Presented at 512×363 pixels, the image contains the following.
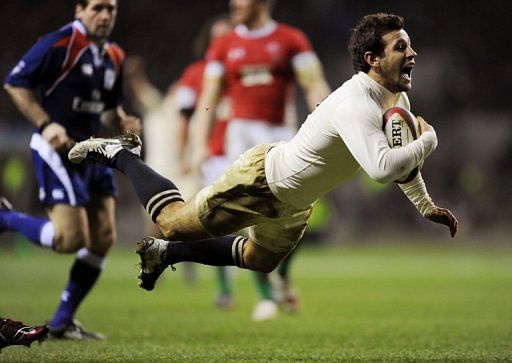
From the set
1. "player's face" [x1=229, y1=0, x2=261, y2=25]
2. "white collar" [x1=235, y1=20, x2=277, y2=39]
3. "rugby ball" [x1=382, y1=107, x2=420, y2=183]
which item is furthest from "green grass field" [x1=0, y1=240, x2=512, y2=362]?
"player's face" [x1=229, y1=0, x2=261, y2=25]

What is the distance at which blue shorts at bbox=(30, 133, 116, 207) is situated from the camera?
643 cm

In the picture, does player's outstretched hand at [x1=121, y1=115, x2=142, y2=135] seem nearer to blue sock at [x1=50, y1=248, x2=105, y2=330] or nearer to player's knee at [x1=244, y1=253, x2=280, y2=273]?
blue sock at [x1=50, y1=248, x2=105, y2=330]

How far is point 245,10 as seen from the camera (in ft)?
27.6

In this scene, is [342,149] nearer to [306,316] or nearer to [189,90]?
[306,316]

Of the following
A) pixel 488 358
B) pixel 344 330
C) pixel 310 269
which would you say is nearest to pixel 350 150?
pixel 488 358

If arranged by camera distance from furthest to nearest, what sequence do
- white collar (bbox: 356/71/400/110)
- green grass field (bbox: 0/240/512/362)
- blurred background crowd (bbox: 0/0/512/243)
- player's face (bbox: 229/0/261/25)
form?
blurred background crowd (bbox: 0/0/512/243) → player's face (bbox: 229/0/261/25) → green grass field (bbox: 0/240/512/362) → white collar (bbox: 356/71/400/110)

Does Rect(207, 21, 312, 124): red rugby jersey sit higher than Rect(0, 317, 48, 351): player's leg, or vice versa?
Rect(207, 21, 312, 124): red rugby jersey

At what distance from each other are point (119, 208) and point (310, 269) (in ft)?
34.7

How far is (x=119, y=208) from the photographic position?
23969mm

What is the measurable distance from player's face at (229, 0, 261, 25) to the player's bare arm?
2581mm

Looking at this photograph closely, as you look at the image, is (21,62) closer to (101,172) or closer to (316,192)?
(101,172)

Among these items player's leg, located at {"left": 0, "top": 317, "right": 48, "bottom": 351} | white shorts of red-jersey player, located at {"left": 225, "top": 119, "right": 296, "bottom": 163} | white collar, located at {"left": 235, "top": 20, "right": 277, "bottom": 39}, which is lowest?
white shorts of red-jersey player, located at {"left": 225, "top": 119, "right": 296, "bottom": 163}

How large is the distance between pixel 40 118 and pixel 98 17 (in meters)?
0.83

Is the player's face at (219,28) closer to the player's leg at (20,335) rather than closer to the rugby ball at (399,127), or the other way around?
the rugby ball at (399,127)
